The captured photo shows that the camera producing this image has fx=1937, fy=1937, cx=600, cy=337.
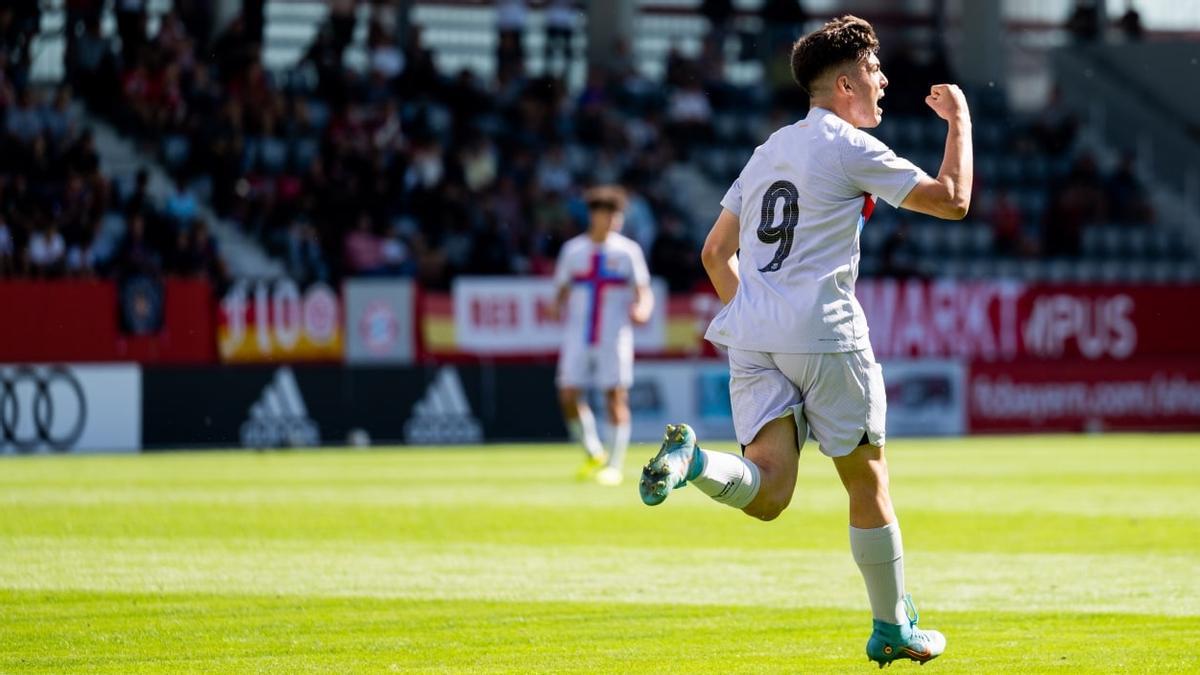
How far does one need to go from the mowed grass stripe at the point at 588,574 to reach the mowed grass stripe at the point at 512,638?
0.36 m

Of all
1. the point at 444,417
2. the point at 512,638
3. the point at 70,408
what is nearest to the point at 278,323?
the point at 444,417

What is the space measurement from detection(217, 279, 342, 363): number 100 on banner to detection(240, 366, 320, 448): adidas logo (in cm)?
38

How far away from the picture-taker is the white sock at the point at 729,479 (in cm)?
645

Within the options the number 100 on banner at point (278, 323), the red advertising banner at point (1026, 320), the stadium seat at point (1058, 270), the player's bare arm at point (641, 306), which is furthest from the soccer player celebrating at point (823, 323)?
the stadium seat at point (1058, 270)

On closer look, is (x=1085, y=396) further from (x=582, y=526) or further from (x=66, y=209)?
(x=582, y=526)

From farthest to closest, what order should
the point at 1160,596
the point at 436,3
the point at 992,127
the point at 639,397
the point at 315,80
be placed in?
the point at 992,127
the point at 436,3
the point at 315,80
the point at 639,397
the point at 1160,596

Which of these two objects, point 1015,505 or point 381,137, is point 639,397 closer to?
point 381,137

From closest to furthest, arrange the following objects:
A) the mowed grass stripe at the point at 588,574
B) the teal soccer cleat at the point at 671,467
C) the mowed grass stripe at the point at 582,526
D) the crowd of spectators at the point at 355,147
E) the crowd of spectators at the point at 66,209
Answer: the teal soccer cleat at the point at 671,467
the mowed grass stripe at the point at 588,574
the mowed grass stripe at the point at 582,526
the crowd of spectators at the point at 66,209
the crowd of spectators at the point at 355,147

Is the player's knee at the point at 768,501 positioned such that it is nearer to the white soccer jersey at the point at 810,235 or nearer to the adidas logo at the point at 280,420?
the white soccer jersey at the point at 810,235

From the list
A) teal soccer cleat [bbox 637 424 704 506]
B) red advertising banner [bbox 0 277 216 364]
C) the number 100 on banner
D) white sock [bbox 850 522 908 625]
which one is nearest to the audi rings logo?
red advertising banner [bbox 0 277 216 364]

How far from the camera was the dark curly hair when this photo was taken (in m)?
6.69

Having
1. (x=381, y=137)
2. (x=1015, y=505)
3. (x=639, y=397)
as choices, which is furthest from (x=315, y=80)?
(x=1015, y=505)

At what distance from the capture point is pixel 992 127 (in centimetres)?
3434

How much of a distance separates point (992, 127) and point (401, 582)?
86.9 feet
